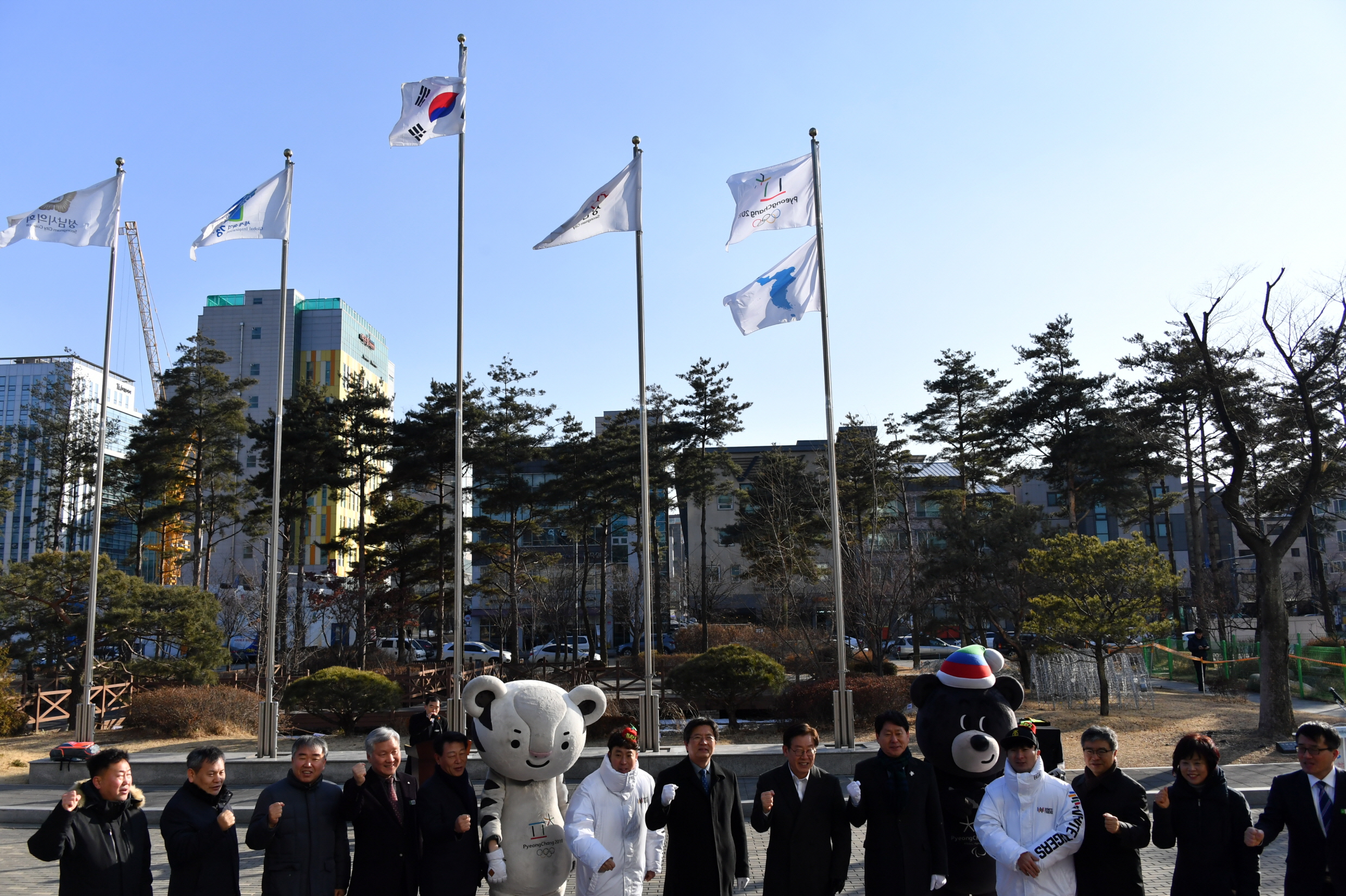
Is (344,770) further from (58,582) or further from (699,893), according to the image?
(58,582)

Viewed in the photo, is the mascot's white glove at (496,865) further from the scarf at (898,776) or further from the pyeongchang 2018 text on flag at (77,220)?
the pyeongchang 2018 text on flag at (77,220)

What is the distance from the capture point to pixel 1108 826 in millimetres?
4996

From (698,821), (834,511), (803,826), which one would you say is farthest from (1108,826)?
(834,511)

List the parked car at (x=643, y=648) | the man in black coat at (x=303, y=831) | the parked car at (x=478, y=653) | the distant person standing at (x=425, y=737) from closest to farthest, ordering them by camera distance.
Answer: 1. the man in black coat at (x=303, y=831)
2. the distant person standing at (x=425, y=737)
3. the parked car at (x=478, y=653)
4. the parked car at (x=643, y=648)

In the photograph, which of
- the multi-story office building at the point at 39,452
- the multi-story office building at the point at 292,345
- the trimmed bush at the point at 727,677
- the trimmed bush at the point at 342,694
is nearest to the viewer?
the trimmed bush at the point at 727,677

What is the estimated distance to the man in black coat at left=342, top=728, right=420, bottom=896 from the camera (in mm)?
5516

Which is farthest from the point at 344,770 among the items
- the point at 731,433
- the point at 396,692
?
the point at 731,433

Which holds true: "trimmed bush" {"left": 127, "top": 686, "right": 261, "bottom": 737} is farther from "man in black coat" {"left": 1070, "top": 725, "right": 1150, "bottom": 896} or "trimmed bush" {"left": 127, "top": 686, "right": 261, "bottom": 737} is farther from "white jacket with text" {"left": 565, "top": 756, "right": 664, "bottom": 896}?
"man in black coat" {"left": 1070, "top": 725, "right": 1150, "bottom": 896}

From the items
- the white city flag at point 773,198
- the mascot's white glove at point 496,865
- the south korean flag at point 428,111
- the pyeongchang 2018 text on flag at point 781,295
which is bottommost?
the mascot's white glove at point 496,865

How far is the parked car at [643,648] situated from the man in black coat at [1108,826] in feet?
91.2

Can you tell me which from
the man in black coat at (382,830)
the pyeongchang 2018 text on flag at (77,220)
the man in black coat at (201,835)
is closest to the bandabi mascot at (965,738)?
the man in black coat at (382,830)

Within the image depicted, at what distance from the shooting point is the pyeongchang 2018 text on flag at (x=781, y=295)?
1402 cm

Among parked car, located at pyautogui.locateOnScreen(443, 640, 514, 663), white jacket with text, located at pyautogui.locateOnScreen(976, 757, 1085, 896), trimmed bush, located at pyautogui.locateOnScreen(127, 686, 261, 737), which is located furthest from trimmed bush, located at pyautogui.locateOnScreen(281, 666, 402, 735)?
parked car, located at pyautogui.locateOnScreen(443, 640, 514, 663)

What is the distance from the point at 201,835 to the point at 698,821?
2.76m
